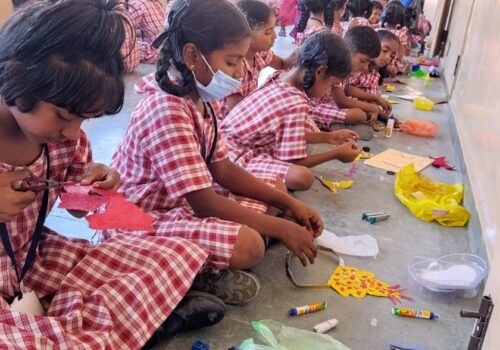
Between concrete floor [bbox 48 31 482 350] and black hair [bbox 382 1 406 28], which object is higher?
black hair [bbox 382 1 406 28]

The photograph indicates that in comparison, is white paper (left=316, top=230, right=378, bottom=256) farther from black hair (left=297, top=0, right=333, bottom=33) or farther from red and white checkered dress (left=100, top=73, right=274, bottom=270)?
black hair (left=297, top=0, right=333, bottom=33)

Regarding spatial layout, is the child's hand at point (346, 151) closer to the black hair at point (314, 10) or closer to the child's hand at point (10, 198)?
the child's hand at point (10, 198)

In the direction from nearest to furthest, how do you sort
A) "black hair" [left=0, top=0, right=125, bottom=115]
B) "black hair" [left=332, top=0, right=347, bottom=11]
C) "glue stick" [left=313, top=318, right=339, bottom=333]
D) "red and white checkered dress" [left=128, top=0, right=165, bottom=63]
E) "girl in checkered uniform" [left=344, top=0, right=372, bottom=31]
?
"black hair" [left=0, top=0, right=125, bottom=115] → "glue stick" [left=313, top=318, right=339, bottom=333] → "black hair" [left=332, top=0, right=347, bottom=11] → "red and white checkered dress" [left=128, top=0, right=165, bottom=63] → "girl in checkered uniform" [left=344, top=0, right=372, bottom=31]

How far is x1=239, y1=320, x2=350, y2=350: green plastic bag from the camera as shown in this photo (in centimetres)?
109

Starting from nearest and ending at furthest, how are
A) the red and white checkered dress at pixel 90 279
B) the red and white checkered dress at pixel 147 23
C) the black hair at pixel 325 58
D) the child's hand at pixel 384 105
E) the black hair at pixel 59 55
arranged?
the black hair at pixel 59 55
the red and white checkered dress at pixel 90 279
the black hair at pixel 325 58
the child's hand at pixel 384 105
the red and white checkered dress at pixel 147 23

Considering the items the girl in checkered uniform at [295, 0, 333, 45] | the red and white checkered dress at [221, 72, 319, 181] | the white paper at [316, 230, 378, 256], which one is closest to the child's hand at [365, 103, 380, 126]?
the girl in checkered uniform at [295, 0, 333, 45]

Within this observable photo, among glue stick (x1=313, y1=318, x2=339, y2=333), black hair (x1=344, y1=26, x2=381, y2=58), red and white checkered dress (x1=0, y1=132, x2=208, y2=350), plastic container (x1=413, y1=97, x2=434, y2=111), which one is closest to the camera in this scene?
red and white checkered dress (x1=0, y1=132, x2=208, y2=350)

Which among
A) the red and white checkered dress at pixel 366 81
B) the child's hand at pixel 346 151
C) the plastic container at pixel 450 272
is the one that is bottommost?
the plastic container at pixel 450 272

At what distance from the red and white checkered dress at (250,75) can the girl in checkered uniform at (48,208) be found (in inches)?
46.7

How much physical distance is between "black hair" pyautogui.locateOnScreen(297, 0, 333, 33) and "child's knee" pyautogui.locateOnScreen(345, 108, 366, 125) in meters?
0.77

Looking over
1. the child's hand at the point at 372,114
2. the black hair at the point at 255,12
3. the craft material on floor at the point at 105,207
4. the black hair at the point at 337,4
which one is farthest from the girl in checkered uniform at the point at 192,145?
the black hair at the point at 337,4

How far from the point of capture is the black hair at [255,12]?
2.14 meters

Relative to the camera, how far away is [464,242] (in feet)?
5.51

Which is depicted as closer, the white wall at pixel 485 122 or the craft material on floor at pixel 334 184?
the white wall at pixel 485 122
